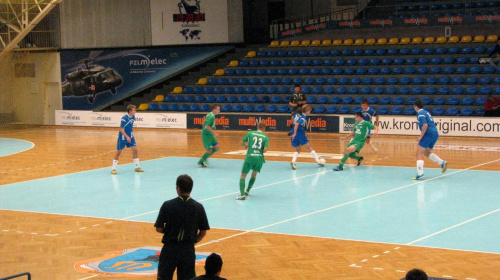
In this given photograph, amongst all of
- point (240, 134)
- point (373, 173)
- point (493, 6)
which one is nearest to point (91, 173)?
point (373, 173)

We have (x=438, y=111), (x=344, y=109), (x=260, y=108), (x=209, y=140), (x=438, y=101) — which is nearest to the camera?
(x=209, y=140)

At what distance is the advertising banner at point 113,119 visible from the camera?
104 feet

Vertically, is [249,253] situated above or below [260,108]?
below

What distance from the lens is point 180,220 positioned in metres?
7.12

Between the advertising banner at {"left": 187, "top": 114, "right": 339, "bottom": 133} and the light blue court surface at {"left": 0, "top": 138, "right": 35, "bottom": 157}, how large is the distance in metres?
7.23

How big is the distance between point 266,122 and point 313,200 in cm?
1523

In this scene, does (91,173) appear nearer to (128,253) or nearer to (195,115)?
(128,253)

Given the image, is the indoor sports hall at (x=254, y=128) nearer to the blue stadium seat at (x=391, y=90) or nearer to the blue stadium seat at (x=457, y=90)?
the blue stadium seat at (x=391, y=90)

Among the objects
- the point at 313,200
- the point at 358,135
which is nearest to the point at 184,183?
the point at 313,200

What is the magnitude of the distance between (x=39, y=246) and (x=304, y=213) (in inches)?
187

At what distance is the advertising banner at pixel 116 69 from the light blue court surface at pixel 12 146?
7601 millimetres

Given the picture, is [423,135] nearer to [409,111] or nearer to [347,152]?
[347,152]

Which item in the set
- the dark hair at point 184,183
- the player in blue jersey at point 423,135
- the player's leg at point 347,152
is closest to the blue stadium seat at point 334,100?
the player's leg at point 347,152

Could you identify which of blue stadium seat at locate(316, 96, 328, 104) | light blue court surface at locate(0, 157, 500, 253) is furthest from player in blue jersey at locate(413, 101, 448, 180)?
blue stadium seat at locate(316, 96, 328, 104)
